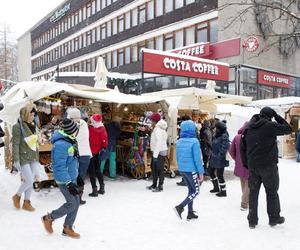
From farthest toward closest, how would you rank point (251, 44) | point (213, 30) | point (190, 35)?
point (190, 35), point (213, 30), point (251, 44)

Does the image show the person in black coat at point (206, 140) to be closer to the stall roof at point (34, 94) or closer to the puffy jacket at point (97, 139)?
the stall roof at point (34, 94)

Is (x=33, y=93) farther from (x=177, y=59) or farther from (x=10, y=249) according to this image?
(x=177, y=59)

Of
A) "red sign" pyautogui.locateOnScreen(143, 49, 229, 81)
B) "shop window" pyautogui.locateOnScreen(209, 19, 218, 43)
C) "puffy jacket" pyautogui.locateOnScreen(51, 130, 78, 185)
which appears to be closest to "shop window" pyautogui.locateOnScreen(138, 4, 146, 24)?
"shop window" pyautogui.locateOnScreen(209, 19, 218, 43)

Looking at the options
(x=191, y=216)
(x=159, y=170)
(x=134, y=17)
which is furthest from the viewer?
(x=134, y=17)

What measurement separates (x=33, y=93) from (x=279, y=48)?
70.2ft

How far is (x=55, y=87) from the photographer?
7.49m

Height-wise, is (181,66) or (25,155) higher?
(181,66)

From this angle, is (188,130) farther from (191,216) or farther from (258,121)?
(191,216)

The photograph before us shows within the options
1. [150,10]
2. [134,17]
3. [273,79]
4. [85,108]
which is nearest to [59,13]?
[134,17]

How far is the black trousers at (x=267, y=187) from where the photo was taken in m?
5.30

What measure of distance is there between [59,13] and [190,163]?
43.3m

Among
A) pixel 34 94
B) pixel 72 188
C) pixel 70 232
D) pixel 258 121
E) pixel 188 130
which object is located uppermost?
pixel 34 94

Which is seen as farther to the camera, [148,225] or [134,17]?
[134,17]

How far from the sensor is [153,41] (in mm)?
27297
